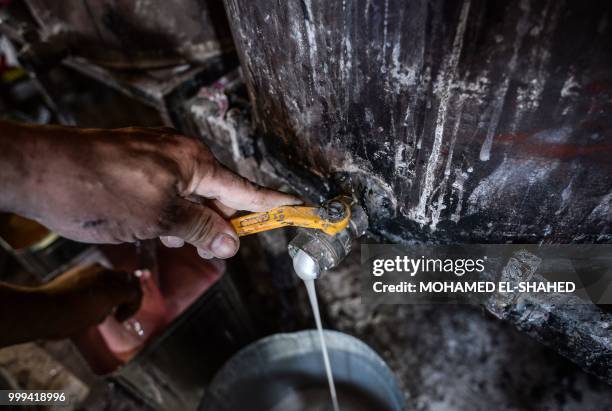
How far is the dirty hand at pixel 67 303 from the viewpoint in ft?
5.49

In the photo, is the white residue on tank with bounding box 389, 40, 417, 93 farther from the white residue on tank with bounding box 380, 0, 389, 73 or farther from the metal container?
the metal container

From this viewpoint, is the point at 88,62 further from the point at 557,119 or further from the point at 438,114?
the point at 557,119

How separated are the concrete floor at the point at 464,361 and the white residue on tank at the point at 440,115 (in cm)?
179

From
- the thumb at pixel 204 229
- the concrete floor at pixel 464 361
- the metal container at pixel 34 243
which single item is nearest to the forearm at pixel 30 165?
the thumb at pixel 204 229

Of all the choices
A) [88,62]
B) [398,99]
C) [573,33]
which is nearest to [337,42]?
[398,99]

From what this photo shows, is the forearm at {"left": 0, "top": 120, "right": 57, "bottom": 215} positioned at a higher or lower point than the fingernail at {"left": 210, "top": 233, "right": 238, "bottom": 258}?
higher

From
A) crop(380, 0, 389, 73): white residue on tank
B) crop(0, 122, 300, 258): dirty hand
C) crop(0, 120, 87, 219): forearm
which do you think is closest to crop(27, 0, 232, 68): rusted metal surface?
crop(0, 122, 300, 258): dirty hand

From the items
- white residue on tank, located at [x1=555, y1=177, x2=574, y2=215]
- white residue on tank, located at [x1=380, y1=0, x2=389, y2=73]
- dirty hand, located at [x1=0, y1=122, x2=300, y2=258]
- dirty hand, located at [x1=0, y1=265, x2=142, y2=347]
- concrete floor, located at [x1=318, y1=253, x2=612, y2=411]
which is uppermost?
white residue on tank, located at [x1=380, y1=0, x2=389, y2=73]

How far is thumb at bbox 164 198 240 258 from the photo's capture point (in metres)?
Result: 1.14

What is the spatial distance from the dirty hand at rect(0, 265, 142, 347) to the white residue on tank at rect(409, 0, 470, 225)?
169cm

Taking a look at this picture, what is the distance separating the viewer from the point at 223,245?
1.25 metres

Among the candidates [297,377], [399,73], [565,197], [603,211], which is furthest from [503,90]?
[297,377]

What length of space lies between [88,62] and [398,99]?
2.21 metres

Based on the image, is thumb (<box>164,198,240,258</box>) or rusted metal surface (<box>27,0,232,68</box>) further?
rusted metal surface (<box>27,0,232,68</box>)
